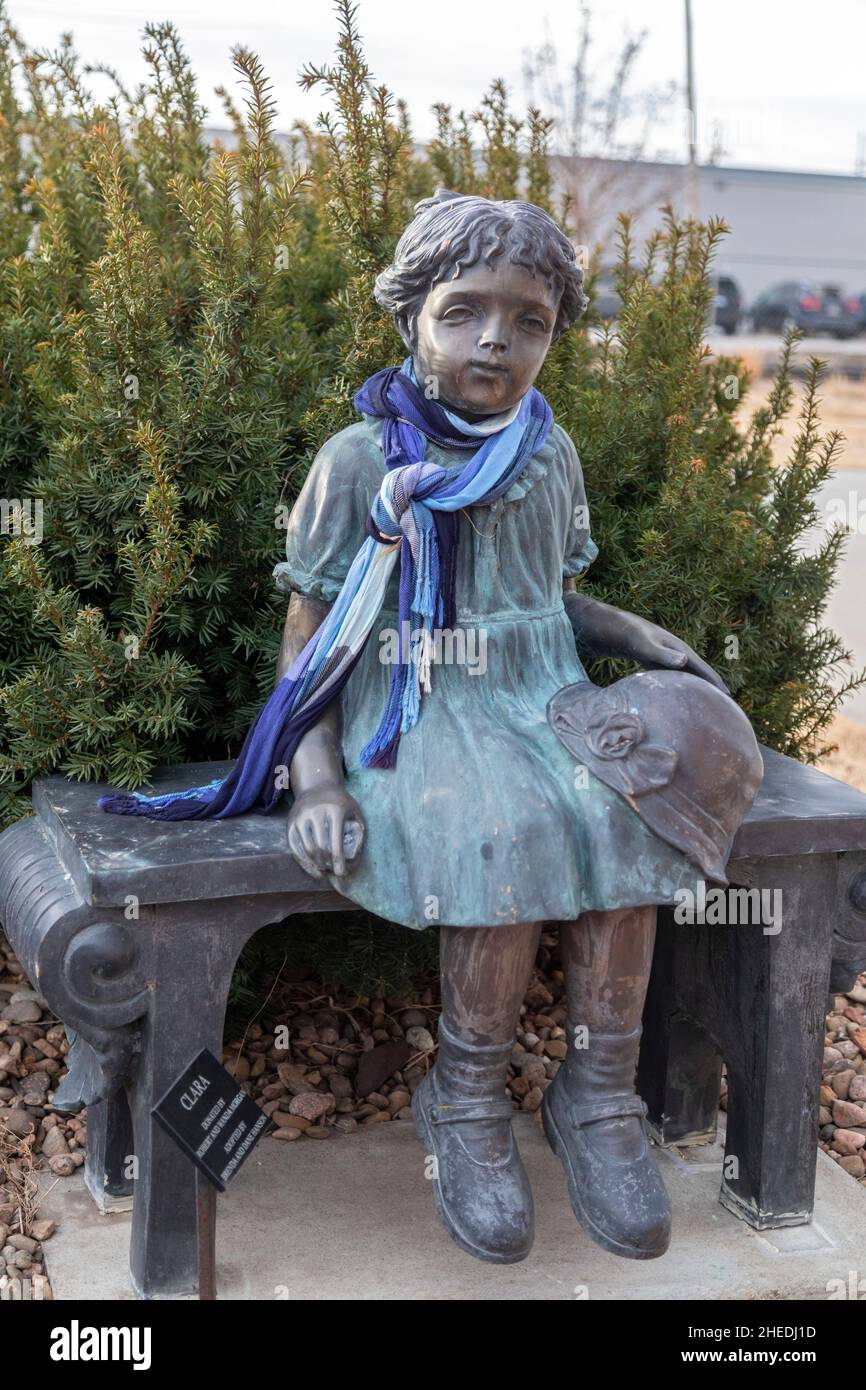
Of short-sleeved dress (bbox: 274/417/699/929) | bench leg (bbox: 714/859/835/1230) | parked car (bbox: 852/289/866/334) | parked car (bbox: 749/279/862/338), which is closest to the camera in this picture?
short-sleeved dress (bbox: 274/417/699/929)

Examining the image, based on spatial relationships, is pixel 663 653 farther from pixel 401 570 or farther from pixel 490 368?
pixel 490 368

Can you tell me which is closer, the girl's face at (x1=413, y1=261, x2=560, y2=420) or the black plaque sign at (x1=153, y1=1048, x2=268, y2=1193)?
the black plaque sign at (x1=153, y1=1048, x2=268, y2=1193)

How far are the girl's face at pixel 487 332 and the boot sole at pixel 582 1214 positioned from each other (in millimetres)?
1251

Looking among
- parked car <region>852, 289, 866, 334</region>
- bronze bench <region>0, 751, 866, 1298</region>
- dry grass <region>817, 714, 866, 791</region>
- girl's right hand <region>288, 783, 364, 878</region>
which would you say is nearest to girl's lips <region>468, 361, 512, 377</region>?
girl's right hand <region>288, 783, 364, 878</region>

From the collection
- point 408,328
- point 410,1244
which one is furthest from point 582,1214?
point 408,328

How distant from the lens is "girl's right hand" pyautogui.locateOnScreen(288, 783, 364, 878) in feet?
8.13

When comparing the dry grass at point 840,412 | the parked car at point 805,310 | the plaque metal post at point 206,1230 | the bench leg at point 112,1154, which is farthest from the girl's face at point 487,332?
the parked car at point 805,310

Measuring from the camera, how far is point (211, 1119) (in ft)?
7.34

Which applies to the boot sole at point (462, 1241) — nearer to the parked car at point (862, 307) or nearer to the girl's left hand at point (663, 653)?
the girl's left hand at point (663, 653)

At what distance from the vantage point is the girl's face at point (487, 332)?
2514mm

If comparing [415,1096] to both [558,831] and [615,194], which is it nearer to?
[558,831]

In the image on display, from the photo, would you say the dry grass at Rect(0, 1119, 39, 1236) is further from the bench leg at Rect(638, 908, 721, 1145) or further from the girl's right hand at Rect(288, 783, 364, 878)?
the bench leg at Rect(638, 908, 721, 1145)

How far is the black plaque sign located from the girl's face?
117 centimetres
